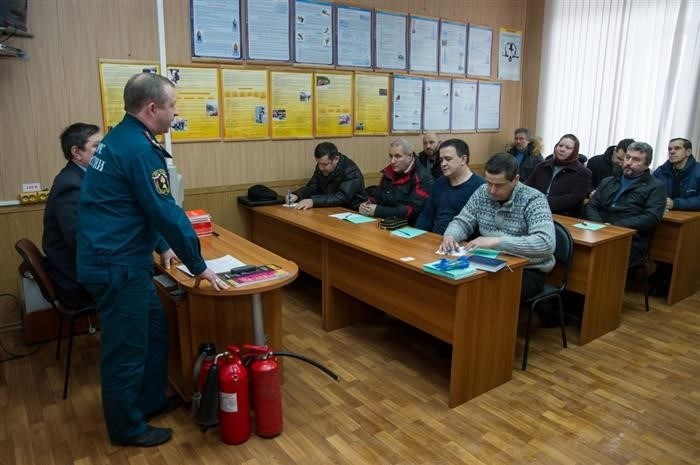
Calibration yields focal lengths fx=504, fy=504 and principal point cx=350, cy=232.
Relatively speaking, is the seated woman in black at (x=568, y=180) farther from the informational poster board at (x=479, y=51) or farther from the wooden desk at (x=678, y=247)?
the informational poster board at (x=479, y=51)

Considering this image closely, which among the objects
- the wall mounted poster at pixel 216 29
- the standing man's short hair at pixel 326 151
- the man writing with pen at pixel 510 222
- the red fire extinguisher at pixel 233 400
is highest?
the wall mounted poster at pixel 216 29

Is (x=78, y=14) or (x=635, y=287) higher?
(x=78, y=14)

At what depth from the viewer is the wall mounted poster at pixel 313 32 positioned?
424 cm

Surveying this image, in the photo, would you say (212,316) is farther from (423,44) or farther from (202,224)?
(423,44)

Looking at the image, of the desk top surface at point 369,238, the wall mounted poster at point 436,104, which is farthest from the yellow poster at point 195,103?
the wall mounted poster at point 436,104

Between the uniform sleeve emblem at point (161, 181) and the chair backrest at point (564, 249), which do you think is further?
the chair backrest at point (564, 249)

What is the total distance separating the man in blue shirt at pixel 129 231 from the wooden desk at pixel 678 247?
3422 mm

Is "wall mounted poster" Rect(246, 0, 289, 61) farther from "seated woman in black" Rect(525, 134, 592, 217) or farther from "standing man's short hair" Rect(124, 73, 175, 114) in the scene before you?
"seated woman in black" Rect(525, 134, 592, 217)

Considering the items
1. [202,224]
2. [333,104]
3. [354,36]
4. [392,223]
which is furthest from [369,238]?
[354,36]

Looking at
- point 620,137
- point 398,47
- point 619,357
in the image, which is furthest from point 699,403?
point 398,47

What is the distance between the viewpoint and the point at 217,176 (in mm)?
4141

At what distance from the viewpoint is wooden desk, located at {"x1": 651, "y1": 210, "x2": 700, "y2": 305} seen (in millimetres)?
3791

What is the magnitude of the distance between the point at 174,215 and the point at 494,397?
1855 millimetres

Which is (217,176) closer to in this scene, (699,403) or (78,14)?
(78,14)
